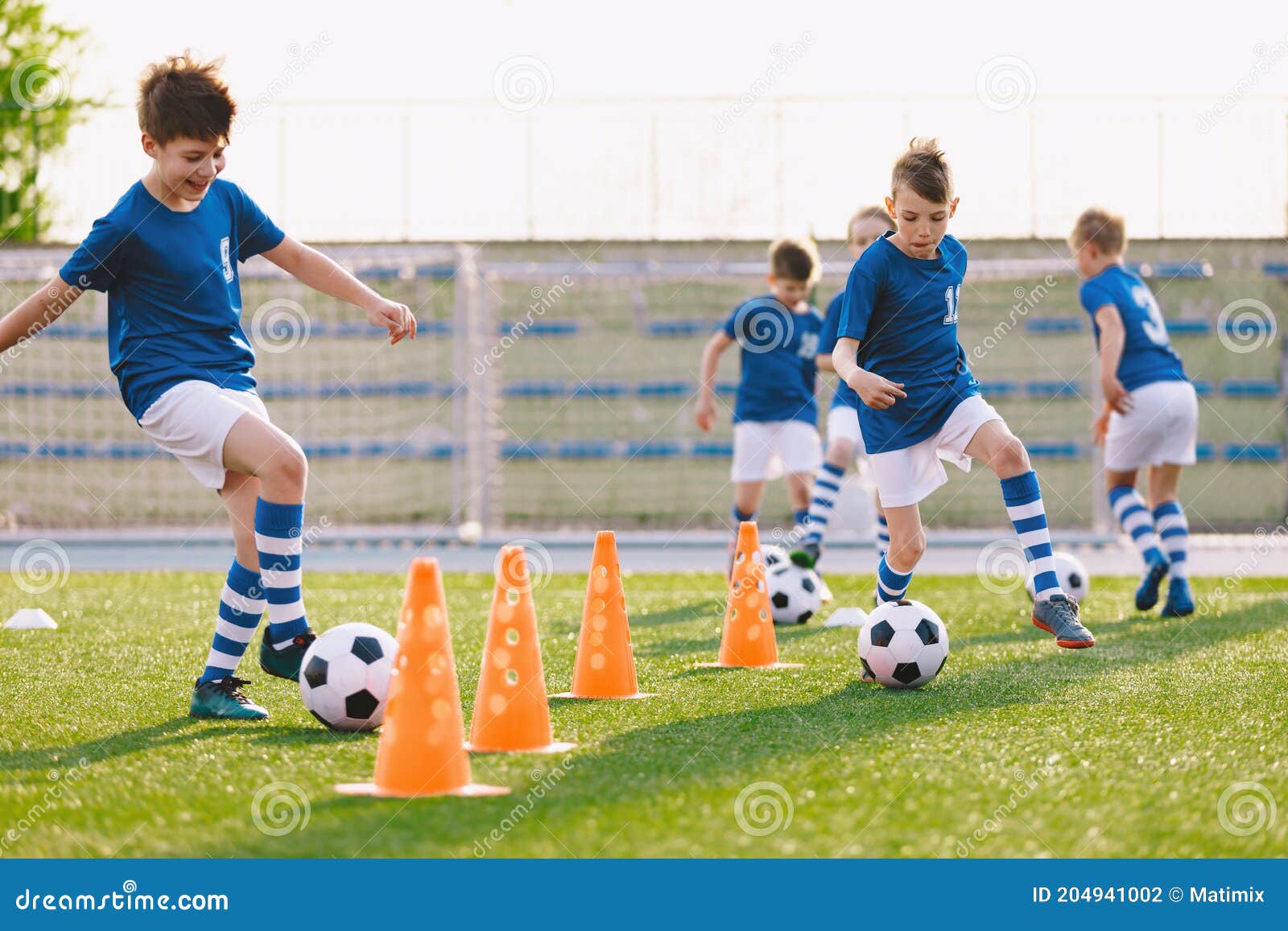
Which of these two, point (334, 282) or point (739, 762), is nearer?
point (739, 762)

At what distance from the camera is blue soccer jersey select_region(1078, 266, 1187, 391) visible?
684 centimetres

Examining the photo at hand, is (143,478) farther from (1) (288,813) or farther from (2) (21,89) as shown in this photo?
(1) (288,813)

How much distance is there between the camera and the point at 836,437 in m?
7.67

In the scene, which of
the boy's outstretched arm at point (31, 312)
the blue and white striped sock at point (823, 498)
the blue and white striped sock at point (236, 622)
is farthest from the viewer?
the blue and white striped sock at point (823, 498)

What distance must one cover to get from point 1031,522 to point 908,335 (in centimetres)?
80

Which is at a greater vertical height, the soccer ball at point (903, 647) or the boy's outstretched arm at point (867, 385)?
the boy's outstretched arm at point (867, 385)

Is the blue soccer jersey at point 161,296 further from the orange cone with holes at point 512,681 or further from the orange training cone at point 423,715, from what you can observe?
the orange training cone at point 423,715

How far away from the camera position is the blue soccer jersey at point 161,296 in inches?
157

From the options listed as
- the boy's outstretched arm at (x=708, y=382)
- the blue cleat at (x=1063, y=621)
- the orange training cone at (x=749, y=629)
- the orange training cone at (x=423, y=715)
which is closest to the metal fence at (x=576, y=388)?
the boy's outstretched arm at (x=708, y=382)

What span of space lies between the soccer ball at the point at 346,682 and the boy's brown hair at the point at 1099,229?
4540 millimetres

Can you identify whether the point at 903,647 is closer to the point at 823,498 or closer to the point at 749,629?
the point at 749,629

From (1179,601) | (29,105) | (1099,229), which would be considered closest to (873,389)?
(1099,229)

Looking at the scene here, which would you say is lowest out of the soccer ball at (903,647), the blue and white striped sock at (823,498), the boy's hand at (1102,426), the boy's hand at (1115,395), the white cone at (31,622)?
the white cone at (31,622)

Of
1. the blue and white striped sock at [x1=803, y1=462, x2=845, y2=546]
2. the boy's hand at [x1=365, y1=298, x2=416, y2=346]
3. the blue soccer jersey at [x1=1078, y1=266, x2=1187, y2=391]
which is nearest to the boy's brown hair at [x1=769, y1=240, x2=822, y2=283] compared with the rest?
the blue and white striped sock at [x1=803, y1=462, x2=845, y2=546]
